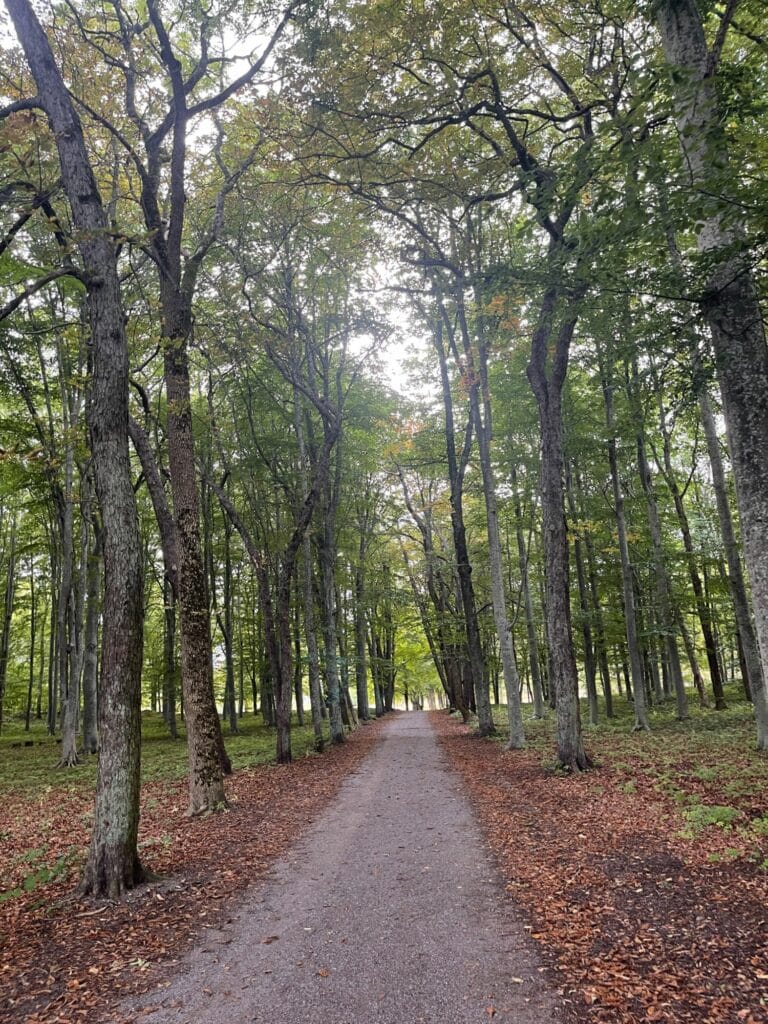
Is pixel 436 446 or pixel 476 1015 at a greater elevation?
pixel 436 446

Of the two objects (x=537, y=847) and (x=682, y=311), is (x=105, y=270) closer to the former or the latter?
(x=682, y=311)

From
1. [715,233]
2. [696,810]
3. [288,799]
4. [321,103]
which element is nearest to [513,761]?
[288,799]

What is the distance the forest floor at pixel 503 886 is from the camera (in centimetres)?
365

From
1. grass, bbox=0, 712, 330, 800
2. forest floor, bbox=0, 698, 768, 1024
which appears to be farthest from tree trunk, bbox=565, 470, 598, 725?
grass, bbox=0, 712, 330, 800

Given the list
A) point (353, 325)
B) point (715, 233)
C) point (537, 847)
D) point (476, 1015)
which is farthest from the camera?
point (353, 325)

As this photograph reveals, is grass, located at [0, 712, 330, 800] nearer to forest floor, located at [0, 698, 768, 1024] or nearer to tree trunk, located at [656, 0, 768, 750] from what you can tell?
forest floor, located at [0, 698, 768, 1024]

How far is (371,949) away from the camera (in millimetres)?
4246

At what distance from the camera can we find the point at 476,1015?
337 centimetres

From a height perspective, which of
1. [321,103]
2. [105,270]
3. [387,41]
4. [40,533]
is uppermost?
[387,41]

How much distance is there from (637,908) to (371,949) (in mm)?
2147

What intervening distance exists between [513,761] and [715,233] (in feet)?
34.5

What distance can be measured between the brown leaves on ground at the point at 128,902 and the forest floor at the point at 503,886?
0.02m

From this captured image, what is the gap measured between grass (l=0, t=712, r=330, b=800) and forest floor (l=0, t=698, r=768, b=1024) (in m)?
2.57

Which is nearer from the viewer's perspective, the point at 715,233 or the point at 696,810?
the point at 715,233
